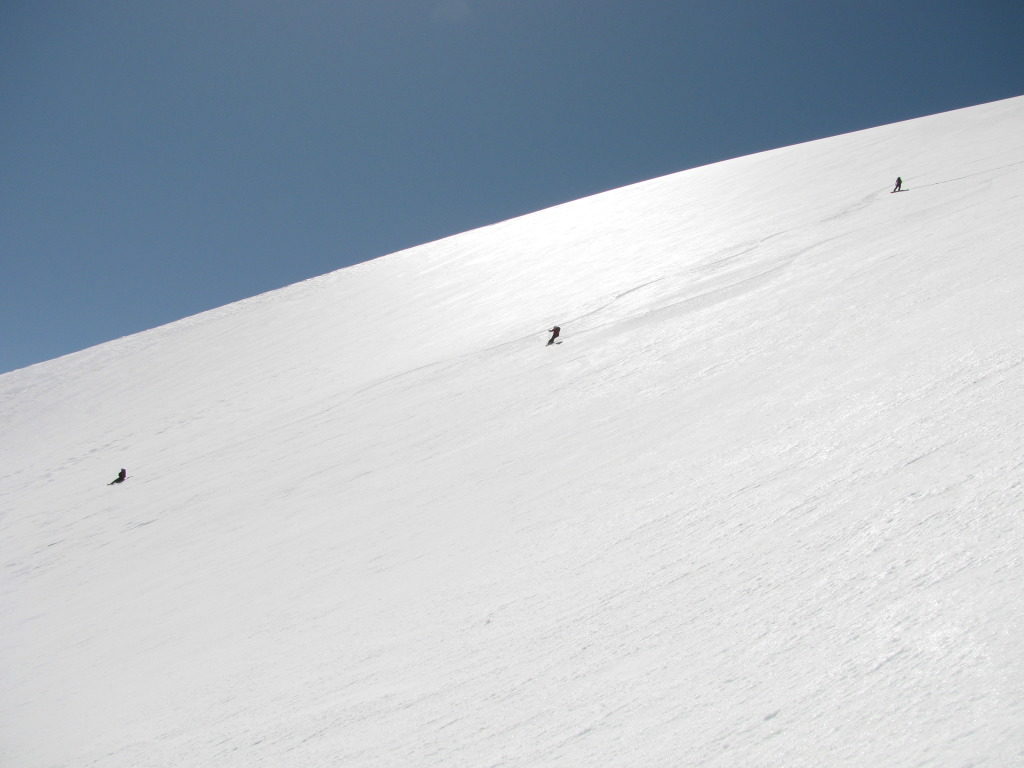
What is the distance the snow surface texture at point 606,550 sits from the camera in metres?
2.08

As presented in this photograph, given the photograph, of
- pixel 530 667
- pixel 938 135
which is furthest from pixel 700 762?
pixel 938 135

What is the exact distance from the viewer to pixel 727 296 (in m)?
7.59

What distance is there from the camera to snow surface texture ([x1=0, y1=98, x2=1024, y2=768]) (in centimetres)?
208

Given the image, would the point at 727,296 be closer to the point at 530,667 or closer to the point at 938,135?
the point at 530,667

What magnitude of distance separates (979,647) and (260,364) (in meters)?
12.6

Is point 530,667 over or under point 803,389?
under

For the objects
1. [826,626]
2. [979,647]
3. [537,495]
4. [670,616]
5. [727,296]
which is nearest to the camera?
[979,647]

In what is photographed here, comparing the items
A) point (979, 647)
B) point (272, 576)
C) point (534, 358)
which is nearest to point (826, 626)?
point (979, 647)

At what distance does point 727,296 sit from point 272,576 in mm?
5560

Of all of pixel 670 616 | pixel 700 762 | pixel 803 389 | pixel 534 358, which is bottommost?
pixel 700 762

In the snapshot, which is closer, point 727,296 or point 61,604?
point 61,604

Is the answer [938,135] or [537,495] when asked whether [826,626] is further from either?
[938,135]

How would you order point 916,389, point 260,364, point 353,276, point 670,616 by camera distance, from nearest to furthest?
point 670,616
point 916,389
point 260,364
point 353,276

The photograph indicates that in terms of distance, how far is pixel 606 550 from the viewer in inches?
126
